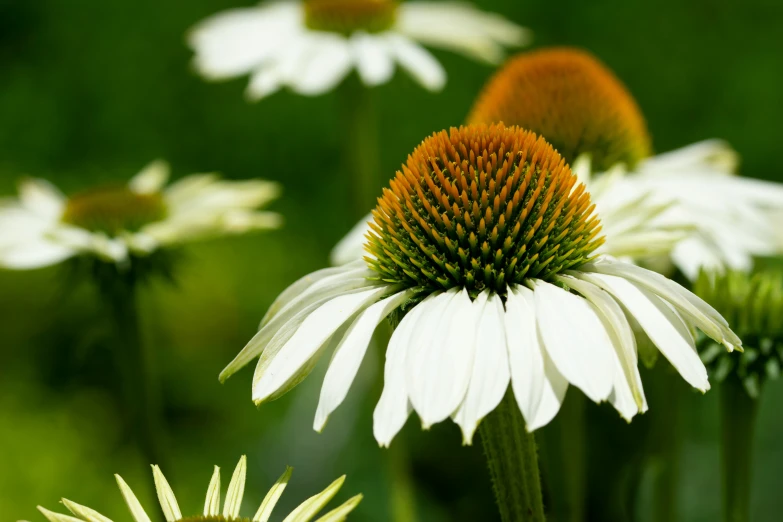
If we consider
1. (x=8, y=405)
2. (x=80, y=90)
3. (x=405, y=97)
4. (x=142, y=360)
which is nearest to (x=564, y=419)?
(x=142, y=360)

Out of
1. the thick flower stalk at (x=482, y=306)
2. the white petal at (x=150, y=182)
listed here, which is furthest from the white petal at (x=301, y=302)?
Answer: the white petal at (x=150, y=182)

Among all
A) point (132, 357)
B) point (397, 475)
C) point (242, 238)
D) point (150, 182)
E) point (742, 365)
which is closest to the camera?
point (742, 365)

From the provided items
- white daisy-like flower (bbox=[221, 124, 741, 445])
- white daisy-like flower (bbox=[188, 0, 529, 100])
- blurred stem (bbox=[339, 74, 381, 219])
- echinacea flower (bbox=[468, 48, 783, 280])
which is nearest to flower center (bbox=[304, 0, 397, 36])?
white daisy-like flower (bbox=[188, 0, 529, 100])

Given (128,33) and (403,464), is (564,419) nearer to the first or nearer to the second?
(403,464)

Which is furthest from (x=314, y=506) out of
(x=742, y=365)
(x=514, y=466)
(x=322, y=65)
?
(x=322, y=65)

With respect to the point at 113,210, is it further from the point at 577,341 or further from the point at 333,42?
the point at 577,341

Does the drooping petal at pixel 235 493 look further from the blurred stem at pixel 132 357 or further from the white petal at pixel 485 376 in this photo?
the blurred stem at pixel 132 357
